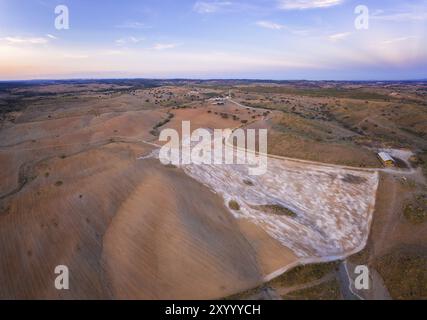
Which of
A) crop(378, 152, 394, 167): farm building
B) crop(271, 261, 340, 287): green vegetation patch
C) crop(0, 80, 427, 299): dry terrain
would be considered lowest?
crop(271, 261, 340, 287): green vegetation patch

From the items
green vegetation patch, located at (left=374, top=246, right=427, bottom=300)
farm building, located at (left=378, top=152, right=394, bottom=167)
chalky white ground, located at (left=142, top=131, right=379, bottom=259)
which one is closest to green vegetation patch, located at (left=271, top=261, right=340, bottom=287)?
chalky white ground, located at (left=142, top=131, right=379, bottom=259)

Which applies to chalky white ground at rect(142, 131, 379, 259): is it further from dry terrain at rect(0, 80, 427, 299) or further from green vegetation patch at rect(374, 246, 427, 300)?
green vegetation patch at rect(374, 246, 427, 300)

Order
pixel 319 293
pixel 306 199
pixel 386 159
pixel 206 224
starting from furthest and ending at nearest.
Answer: pixel 386 159 → pixel 306 199 → pixel 206 224 → pixel 319 293

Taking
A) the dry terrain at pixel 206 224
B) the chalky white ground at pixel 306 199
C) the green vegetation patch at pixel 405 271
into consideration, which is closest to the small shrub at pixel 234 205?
the dry terrain at pixel 206 224

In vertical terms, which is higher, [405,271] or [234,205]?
[234,205]

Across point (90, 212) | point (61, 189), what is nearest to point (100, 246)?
point (90, 212)

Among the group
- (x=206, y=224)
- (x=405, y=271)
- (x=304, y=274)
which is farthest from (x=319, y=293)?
Result: (x=206, y=224)

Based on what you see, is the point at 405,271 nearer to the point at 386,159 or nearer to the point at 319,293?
the point at 319,293
